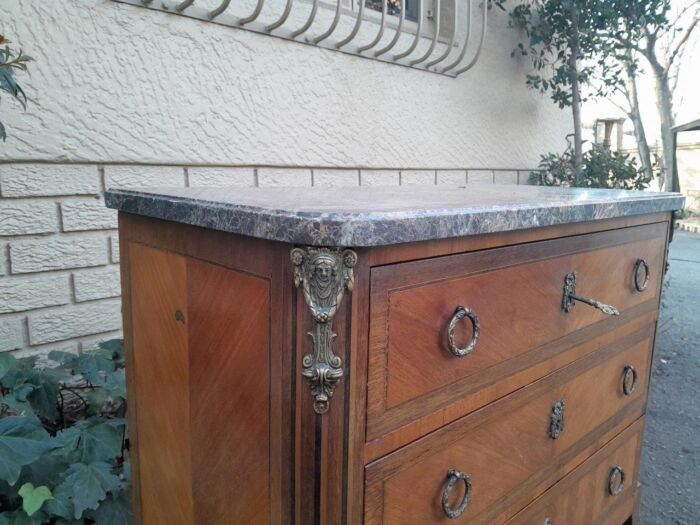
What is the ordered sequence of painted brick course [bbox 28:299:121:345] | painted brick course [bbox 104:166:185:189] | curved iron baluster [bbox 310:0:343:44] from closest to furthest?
painted brick course [bbox 28:299:121:345] < painted brick course [bbox 104:166:185:189] < curved iron baluster [bbox 310:0:343:44]

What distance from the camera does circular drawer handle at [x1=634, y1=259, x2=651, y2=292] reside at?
145cm

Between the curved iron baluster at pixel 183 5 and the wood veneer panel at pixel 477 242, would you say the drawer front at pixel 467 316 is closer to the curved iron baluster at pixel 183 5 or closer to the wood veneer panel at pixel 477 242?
the wood veneer panel at pixel 477 242

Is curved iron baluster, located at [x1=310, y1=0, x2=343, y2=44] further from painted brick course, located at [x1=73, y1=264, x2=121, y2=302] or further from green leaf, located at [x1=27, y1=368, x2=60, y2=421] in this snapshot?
green leaf, located at [x1=27, y1=368, x2=60, y2=421]

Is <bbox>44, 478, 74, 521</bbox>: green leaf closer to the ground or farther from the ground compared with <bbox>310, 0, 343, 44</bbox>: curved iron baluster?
closer to the ground

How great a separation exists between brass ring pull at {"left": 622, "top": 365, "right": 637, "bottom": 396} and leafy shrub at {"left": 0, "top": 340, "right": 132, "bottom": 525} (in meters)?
1.38

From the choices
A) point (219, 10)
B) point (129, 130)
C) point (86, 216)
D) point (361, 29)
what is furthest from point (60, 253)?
point (361, 29)

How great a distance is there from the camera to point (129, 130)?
194 centimetres

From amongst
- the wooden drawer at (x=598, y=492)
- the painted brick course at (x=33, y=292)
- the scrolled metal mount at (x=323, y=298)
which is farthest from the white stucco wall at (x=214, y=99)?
the wooden drawer at (x=598, y=492)

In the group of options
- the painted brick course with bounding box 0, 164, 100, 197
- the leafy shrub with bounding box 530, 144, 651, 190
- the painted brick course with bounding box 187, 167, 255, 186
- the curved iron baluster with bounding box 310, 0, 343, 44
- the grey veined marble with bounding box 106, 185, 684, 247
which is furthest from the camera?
the leafy shrub with bounding box 530, 144, 651, 190

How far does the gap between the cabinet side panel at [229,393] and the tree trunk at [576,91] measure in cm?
342

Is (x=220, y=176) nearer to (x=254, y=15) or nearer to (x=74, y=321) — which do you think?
(x=254, y=15)

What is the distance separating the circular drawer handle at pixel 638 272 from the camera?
1448mm

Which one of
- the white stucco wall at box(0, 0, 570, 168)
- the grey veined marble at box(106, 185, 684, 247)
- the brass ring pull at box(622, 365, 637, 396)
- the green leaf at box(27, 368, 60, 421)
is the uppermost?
the white stucco wall at box(0, 0, 570, 168)

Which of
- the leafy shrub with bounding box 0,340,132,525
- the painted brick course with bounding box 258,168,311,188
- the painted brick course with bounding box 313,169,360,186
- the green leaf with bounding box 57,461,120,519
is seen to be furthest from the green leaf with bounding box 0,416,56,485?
the painted brick course with bounding box 313,169,360,186
